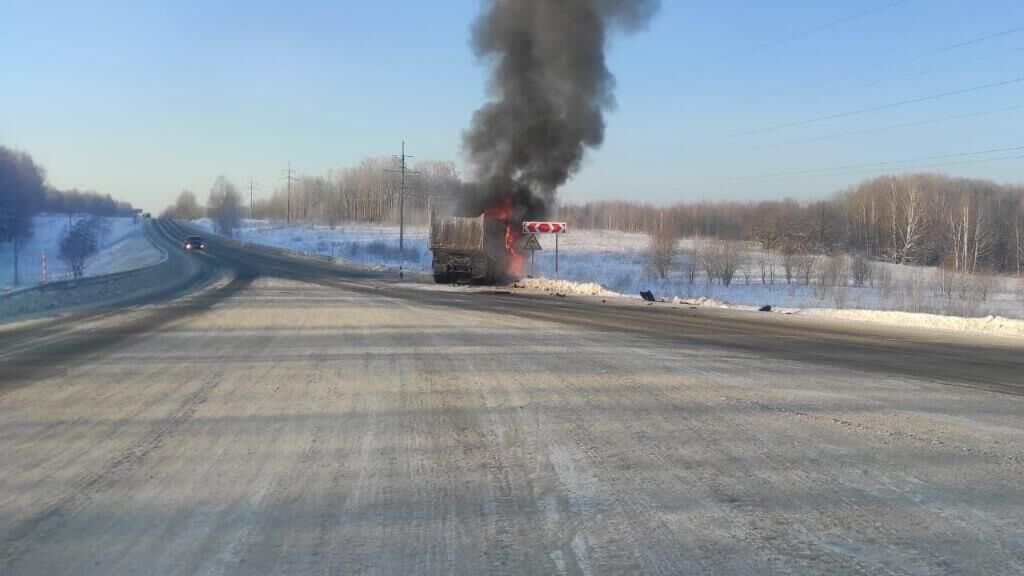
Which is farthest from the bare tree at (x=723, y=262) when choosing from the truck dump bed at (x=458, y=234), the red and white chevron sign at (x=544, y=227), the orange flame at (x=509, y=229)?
the truck dump bed at (x=458, y=234)

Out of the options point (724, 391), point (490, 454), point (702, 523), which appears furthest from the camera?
point (724, 391)

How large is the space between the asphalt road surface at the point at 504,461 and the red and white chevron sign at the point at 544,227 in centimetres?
1755

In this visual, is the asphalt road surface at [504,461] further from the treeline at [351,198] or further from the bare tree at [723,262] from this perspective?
the treeline at [351,198]

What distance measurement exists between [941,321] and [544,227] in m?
14.9

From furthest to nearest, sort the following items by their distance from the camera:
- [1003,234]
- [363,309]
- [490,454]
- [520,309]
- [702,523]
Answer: [1003,234] < [520,309] < [363,309] < [490,454] < [702,523]

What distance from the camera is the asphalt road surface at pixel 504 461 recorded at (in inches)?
132

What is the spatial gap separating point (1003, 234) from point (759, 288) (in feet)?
92.2

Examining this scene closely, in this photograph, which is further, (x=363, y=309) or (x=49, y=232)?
(x=49, y=232)

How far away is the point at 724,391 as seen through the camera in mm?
7188

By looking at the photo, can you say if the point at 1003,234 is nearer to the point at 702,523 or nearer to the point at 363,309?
the point at 363,309

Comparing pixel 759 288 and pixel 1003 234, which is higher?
pixel 1003 234

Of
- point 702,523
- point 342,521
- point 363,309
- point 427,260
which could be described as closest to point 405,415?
point 342,521

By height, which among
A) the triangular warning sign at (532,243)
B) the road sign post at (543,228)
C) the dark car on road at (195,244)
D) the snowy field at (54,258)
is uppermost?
the road sign post at (543,228)

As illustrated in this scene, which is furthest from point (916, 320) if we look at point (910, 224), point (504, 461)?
point (910, 224)
